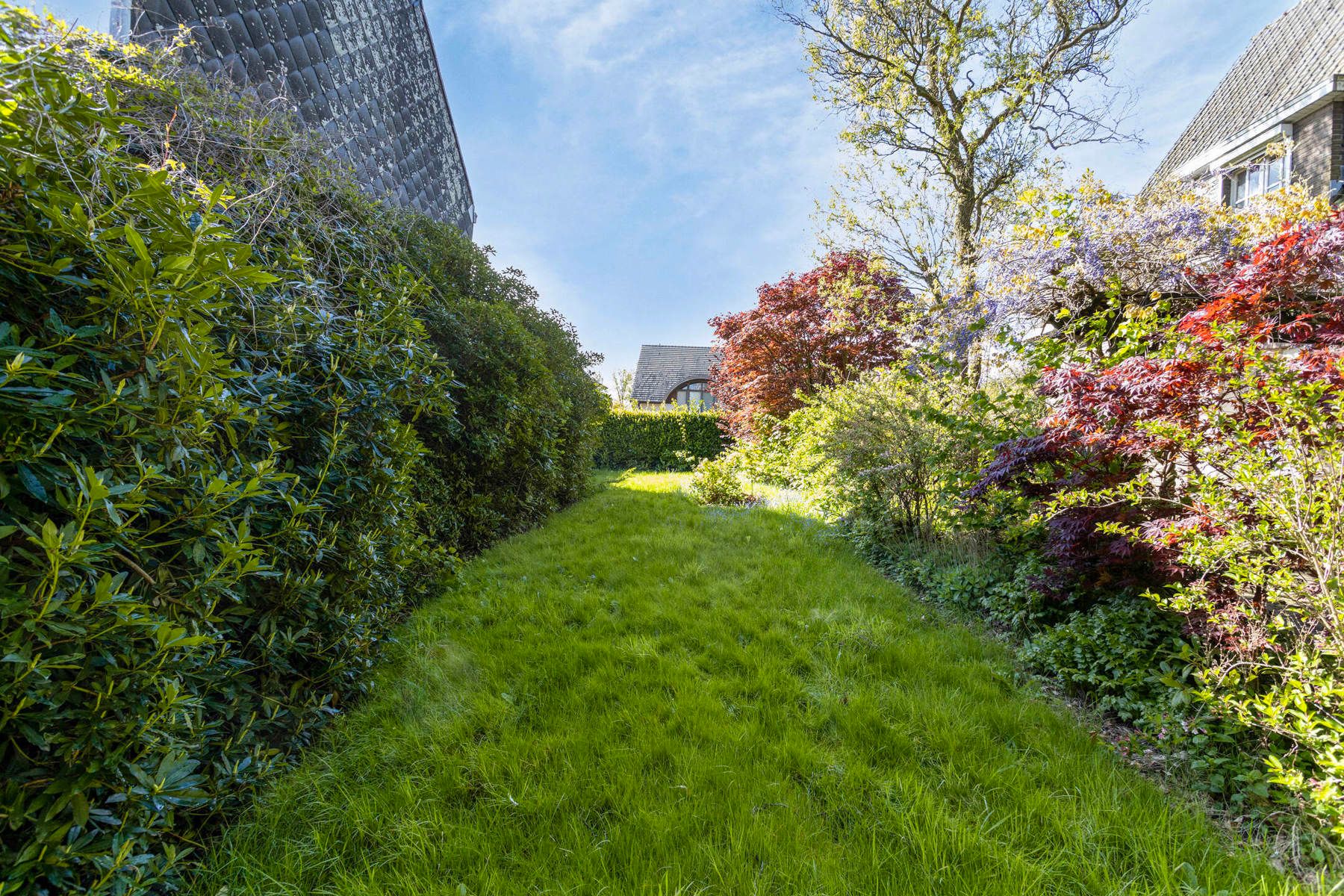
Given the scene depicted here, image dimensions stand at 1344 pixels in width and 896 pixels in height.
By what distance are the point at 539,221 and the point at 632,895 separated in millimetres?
10164

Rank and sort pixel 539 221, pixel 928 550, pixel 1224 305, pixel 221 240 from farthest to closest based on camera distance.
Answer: pixel 539 221, pixel 928 550, pixel 1224 305, pixel 221 240

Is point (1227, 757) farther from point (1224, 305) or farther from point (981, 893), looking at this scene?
point (1224, 305)

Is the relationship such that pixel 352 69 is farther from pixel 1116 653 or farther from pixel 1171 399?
pixel 1116 653

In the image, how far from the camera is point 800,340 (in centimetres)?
1141

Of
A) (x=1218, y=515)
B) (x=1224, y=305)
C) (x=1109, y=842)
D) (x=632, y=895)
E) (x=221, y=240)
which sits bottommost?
(x=632, y=895)

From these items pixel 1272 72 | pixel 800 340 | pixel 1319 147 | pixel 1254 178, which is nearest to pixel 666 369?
pixel 800 340

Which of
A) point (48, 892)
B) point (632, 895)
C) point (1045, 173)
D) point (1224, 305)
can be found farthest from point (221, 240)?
point (1045, 173)

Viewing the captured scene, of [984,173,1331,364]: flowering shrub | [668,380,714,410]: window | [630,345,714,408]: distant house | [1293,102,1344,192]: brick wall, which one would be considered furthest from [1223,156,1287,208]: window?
[668,380,714,410]: window

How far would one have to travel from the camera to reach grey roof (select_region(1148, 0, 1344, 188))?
8.77 metres

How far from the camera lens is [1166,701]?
2.21 m

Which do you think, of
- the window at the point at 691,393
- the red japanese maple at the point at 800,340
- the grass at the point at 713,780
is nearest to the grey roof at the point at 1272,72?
the red japanese maple at the point at 800,340

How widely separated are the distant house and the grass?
2223 cm

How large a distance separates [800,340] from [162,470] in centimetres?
1131

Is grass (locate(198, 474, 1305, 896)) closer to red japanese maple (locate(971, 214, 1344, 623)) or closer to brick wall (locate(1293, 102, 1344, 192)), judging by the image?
red japanese maple (locate(971, 214, 1344, 623))
